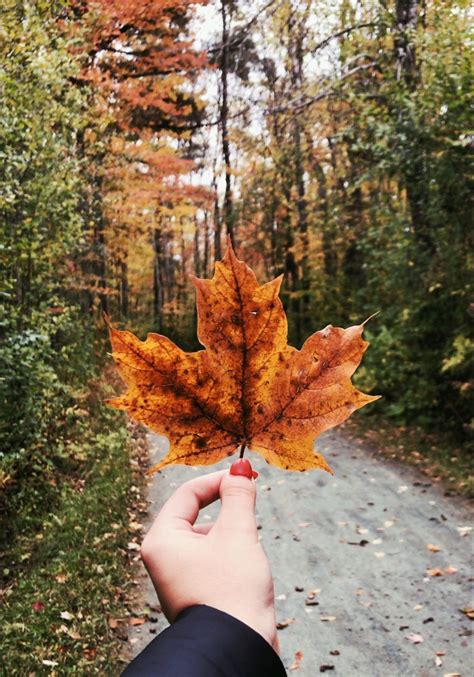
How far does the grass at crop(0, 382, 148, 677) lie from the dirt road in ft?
1.12

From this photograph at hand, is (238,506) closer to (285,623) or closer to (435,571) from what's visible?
(285,623)

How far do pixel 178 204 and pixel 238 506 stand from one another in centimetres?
1583

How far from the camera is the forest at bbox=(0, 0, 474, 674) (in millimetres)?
5215

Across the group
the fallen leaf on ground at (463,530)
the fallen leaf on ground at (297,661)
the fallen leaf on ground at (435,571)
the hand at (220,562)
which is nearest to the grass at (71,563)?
the fallen leaf on ground at (297,661)

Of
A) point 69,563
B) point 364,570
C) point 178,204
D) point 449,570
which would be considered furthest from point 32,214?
point 178,204

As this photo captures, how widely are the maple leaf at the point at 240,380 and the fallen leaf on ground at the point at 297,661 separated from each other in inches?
150

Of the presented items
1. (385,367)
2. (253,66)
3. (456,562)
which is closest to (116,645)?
(456,562)

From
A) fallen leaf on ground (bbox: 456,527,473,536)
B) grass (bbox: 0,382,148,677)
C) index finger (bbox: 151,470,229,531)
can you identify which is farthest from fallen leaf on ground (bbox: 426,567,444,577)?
index finger (bbox: 151,470,229,531)

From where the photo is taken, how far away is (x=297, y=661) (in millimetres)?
3971

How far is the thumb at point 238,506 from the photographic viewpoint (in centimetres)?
96

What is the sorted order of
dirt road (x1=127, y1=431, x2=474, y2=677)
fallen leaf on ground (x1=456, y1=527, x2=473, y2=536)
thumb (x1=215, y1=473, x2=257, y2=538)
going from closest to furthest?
thumb (x1=215, y1=473, x2=257, y2=538), dirt road (x1=127, y1=431, x2=474, y2=677), fallen leaf on ground (x1=456, y1=527, x2=473, y2=536)

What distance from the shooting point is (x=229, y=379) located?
88 cm

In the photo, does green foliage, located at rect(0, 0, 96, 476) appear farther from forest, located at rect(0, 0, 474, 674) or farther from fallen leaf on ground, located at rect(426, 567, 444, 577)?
fallen leaf on ground, located at rect(426, 567, 444, 577)

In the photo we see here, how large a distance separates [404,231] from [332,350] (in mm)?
8418
